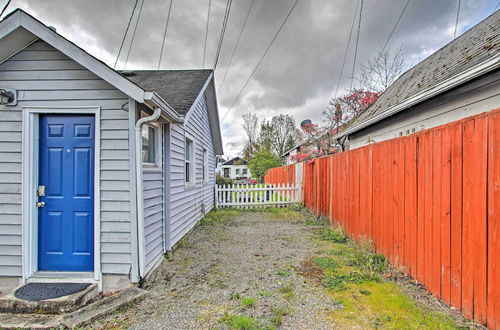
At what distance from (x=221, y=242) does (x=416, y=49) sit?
10.7 metres

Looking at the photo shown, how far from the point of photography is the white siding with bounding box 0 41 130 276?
134 inches

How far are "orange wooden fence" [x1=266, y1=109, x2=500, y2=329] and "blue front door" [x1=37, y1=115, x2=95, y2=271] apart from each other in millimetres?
4198

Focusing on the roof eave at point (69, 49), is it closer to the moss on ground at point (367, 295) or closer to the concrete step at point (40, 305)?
the concrete step at point (40, 305)

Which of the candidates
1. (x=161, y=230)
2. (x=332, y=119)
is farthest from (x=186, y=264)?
(x=332, y=119)

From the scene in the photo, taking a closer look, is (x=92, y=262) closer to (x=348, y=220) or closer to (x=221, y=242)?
(x=221, y=242)

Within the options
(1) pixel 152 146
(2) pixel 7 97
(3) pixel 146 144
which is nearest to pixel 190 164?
(1) pixel 152 146

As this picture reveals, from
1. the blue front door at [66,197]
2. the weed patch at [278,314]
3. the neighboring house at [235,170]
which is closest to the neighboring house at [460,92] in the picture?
the weed patch at [278,314]

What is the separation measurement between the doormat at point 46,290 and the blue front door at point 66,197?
237 mm

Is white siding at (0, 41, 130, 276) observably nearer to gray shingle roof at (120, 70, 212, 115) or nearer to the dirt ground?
the dirt ground

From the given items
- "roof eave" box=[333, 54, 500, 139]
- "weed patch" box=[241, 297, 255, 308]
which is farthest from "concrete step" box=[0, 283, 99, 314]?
"roof eave" box=[333, 54, 500, 139]

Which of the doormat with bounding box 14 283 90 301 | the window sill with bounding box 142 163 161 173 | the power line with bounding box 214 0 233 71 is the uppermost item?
the power line with bounding box 214 0 233 71

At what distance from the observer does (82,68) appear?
11.2 feet

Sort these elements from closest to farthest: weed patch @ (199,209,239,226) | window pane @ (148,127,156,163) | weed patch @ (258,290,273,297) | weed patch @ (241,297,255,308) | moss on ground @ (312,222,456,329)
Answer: moss on ground @ (312,222,456,329)
weed patch @ (241,297,255,308)
weed patch @ (258,290,273,297)
window pane @ (148,127,156,163)
weed patch @ (199,209,239,226)

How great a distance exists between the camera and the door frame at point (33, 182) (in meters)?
3.36
